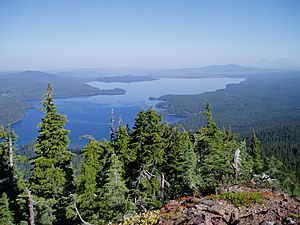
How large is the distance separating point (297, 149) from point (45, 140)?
9378cm

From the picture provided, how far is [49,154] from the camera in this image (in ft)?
61.0

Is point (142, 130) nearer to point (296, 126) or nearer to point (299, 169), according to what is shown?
point (299, 169)

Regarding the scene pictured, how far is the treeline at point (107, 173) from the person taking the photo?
58.0 ft

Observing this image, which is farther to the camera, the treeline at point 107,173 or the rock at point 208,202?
the treeline at point 107,173

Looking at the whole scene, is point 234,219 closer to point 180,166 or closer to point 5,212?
point 180,166

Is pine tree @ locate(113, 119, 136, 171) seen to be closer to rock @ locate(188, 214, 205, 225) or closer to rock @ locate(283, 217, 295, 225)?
rock @ locate(188, 214, 205, 225)

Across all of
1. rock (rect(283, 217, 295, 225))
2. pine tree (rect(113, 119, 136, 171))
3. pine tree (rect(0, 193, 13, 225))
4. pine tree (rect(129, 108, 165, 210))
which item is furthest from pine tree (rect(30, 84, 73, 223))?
rock (rect(283, 217, 295, 225))

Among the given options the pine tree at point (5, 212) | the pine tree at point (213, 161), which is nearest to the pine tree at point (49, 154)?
the pine tree at point (5, 212)

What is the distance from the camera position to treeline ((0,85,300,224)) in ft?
58.0

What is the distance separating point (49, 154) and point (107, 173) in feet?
13.0

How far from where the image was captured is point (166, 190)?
2361cm

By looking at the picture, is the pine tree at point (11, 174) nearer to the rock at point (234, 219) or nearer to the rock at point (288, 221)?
the rock at point (234, 219)

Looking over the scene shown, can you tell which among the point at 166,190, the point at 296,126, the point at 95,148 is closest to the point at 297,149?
the point at 296,126

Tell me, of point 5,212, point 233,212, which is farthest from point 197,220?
point 5,212
